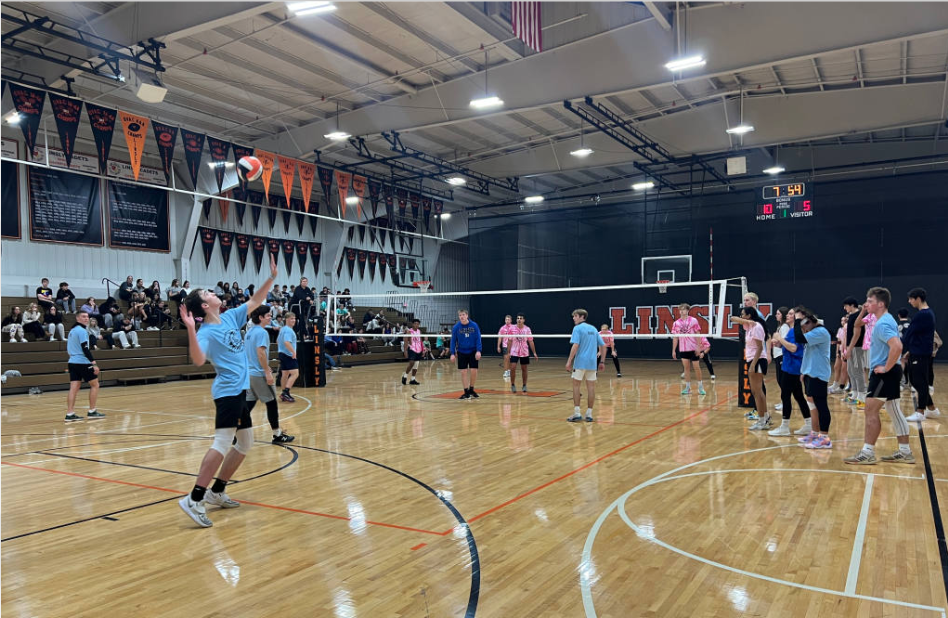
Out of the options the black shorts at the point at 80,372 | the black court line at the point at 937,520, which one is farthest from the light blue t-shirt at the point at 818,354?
the black shorts at the point at 80,372

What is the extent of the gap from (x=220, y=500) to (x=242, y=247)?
19.6 meters

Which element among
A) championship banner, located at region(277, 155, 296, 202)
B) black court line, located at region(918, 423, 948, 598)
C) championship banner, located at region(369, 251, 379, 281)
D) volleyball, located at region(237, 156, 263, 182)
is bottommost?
black court line, located at region(918, 423, 948, 598)

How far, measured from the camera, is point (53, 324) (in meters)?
15.5

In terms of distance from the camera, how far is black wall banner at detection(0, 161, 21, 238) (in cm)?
1645

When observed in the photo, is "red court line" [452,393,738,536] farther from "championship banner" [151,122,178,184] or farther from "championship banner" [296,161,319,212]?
"championship banner" [296,161,319,212]

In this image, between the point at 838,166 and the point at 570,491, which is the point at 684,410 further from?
the point at 838,166

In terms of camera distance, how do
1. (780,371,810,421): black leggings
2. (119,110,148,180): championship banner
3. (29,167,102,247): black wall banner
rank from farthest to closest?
(29,167,102,247): black wall banner < (119,110,148,180): championship banner < (780,371,810,421): black leggings

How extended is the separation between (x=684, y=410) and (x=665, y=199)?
1479 centimetres

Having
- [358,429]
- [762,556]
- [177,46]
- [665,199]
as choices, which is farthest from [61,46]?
[665,199]

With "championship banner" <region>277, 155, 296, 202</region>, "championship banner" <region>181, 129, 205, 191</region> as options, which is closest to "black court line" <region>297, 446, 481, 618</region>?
"championship banner" <region>181, 129, 205, 191</region>

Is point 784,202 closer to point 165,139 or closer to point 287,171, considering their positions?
point 287,171

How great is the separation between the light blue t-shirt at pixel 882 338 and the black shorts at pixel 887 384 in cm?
10

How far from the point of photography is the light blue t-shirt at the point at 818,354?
632 centimetres

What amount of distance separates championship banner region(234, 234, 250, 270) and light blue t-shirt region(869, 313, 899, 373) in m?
21.3
